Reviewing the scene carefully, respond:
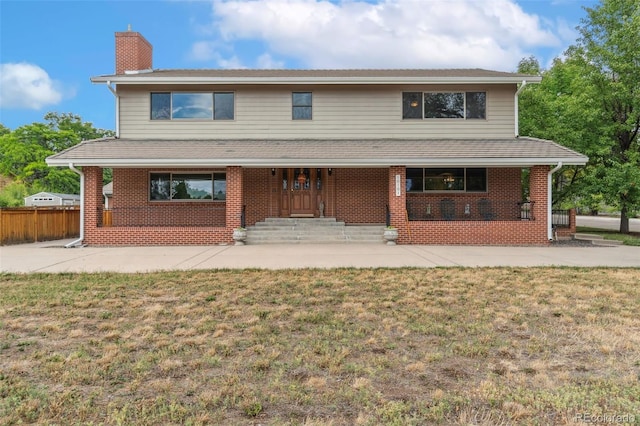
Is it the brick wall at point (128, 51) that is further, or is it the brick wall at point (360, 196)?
the brick wall at point (128, 51)

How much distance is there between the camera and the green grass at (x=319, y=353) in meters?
2.68

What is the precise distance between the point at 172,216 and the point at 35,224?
444 centimetres

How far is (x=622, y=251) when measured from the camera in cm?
1098

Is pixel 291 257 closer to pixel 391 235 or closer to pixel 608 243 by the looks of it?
pixel 391 235

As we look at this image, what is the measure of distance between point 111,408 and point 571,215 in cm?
1634

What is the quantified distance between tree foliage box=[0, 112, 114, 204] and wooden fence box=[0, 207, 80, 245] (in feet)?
88.2

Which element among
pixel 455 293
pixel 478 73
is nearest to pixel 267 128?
pixel 478 73

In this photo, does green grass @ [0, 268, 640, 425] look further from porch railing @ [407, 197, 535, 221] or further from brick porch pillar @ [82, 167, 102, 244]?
porch railing @ [407, 197, 535, 221]

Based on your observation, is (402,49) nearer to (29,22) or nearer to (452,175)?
(452,175)

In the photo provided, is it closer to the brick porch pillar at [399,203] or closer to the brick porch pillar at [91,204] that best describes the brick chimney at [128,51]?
the brick porch pillar at [91,204]

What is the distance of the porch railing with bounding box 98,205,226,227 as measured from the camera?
1445cm

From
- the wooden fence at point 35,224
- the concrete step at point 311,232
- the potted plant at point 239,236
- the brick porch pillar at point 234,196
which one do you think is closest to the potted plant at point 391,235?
the concrete step at point 311,232

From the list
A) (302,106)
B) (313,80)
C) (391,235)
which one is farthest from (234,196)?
(391,235)

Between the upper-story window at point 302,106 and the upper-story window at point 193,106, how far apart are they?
7.57 feet
